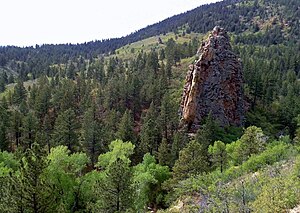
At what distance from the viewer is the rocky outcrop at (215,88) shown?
93188mm

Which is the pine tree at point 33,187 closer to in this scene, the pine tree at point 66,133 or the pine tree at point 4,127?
the pine tree at point 66,133

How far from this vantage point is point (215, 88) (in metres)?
95.4

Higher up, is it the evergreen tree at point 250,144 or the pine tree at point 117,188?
the pine tree at point 117,188

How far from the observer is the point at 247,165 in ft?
164

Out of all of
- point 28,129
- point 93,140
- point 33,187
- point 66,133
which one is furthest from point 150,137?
point 33,187

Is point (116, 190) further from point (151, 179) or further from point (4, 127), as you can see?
point (4, 127)

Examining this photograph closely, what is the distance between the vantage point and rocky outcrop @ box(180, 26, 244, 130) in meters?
93.2

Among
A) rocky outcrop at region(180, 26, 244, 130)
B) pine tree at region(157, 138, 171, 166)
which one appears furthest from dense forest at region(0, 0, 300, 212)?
rocky outcrop at region(180, 26, 244, 130)

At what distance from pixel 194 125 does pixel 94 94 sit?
44440mm

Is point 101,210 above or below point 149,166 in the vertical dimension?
above

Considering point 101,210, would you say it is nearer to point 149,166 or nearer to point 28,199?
point 28,199

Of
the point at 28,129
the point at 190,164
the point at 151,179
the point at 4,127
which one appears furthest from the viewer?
the point at 4,127

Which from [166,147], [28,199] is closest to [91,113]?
[166,147]

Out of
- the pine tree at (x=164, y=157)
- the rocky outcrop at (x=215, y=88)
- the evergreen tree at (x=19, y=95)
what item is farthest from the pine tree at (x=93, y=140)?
the evergreen tree at (x=19, y=95)
